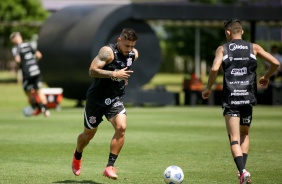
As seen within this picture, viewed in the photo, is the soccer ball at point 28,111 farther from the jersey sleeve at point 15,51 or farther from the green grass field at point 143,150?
the jersey sleeve at point 15,51

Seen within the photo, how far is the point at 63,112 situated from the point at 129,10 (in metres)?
5.22

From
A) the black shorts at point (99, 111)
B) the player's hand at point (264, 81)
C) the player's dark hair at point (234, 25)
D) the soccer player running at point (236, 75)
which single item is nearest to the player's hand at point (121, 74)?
the black shorts at point (99, 111)

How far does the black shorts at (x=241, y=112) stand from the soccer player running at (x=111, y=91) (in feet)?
4.65

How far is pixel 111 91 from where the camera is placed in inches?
453

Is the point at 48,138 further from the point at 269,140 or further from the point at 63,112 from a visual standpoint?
the point at 63,112

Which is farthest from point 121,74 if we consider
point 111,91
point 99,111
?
point 99,111

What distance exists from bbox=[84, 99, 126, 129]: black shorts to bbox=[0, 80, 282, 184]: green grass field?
0.79 meters

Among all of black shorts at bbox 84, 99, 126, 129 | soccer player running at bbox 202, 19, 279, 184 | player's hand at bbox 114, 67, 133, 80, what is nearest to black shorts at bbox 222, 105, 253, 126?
soccer player running at bbox 202, 19, 279, 184

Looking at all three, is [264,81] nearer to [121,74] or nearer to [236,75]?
[236,75]

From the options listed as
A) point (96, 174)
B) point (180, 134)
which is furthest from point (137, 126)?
point (96, 174)

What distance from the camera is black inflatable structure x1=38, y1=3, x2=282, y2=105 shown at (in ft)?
95.0

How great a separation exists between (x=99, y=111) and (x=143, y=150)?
372 cm

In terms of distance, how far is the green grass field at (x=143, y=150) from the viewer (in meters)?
11.7

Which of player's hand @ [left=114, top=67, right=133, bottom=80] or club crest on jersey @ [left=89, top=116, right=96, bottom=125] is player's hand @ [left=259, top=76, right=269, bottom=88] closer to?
player's hand @ [left=114, top=67, right=133, bottom=80]
